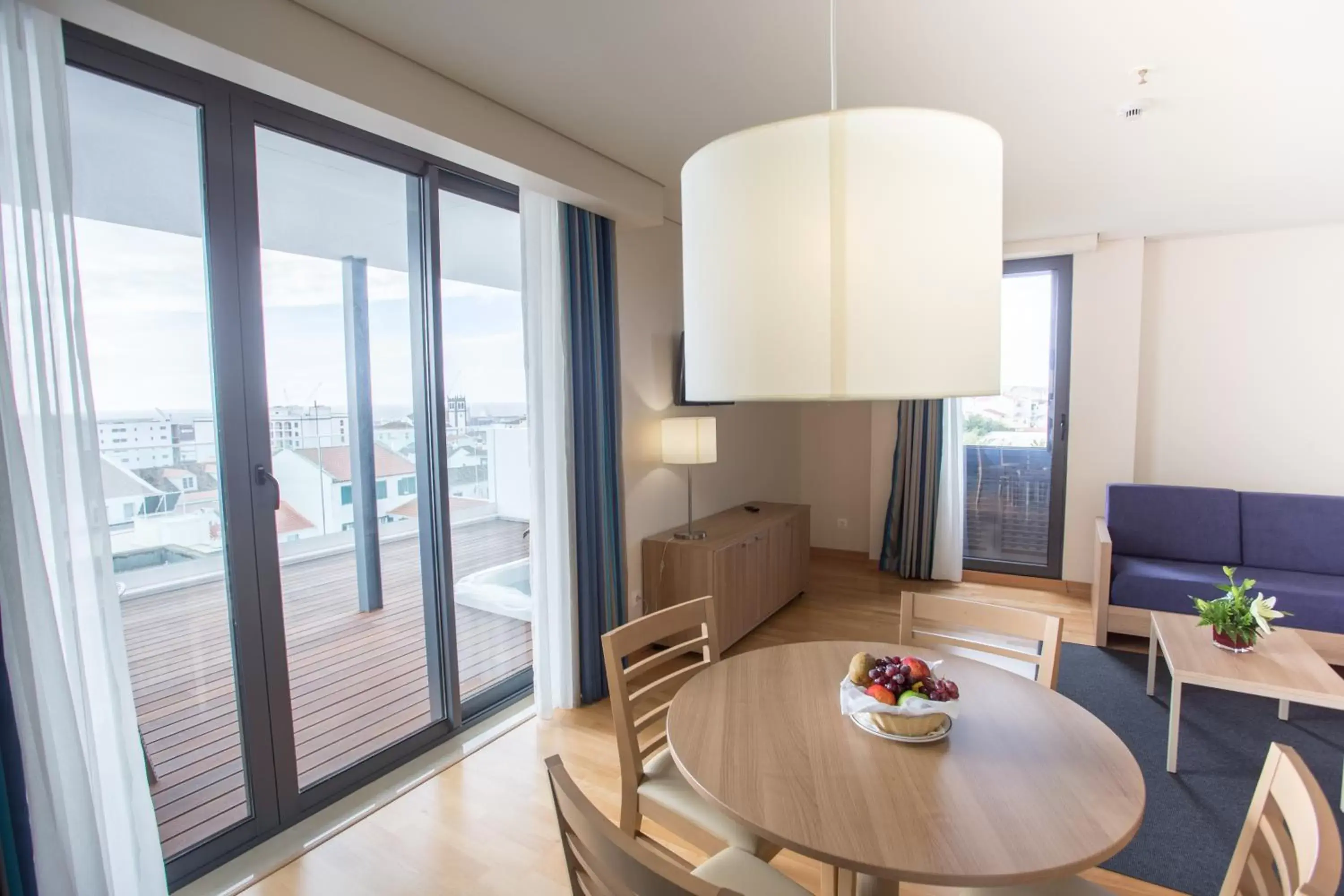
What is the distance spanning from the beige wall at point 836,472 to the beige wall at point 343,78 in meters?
3.72

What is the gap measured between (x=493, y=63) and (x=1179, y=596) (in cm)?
426

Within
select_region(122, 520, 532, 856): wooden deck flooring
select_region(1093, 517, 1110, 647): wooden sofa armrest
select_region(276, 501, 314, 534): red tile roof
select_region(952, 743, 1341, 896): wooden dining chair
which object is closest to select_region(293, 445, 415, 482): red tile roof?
A: select_region(276, 501, 314, 534): red tile roof

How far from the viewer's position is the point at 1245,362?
14.1ft

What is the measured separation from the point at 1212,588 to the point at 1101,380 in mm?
1637

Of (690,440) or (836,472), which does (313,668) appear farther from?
(836,472)

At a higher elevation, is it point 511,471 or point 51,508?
point 51,508

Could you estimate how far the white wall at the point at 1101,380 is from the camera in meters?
4.45

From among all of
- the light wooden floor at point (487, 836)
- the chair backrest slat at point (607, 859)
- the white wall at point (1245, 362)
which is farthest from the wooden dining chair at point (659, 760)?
the white wall at point (1245, 362)

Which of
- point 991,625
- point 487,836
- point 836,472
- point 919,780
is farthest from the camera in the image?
point 836,472

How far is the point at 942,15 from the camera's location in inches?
71.1

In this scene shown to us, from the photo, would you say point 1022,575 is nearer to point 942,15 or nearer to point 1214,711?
point 1214,711

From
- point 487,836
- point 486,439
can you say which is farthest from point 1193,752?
point 486,439

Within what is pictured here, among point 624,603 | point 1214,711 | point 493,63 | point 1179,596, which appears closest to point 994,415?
point 1179,596

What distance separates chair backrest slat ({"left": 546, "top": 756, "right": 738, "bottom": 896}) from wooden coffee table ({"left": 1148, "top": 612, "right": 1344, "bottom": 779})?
247 centimetres
